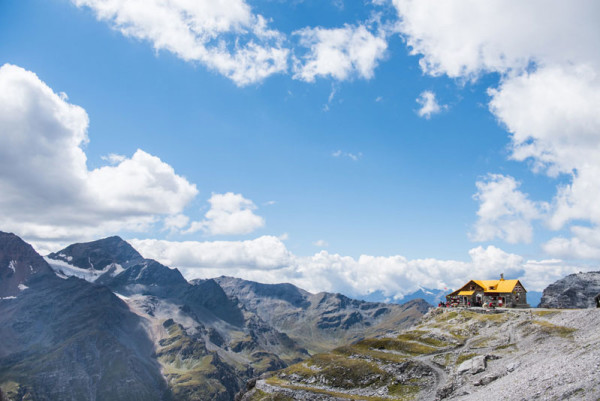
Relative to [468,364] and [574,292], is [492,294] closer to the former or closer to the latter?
[574,292]

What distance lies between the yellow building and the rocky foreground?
20.7m

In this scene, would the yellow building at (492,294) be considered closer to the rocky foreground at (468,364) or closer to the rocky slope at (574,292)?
the rocky foreground at (468,364)

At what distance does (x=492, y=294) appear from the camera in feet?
483

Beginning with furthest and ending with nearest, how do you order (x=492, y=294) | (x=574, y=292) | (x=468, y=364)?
(x=574, y=292)
(x=492, y=294)
(x=468, y=364)

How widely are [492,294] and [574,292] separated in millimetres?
63664

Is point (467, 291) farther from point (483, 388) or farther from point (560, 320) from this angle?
point (483, 388)

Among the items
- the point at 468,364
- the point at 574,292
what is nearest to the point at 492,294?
the point at 574,292

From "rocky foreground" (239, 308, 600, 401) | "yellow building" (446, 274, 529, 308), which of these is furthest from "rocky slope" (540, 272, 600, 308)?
"rocky foreground" (239, 308, 600, 401)

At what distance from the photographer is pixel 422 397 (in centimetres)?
7731

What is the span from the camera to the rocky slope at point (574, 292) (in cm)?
17425

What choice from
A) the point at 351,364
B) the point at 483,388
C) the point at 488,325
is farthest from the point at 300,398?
the point at 488,325

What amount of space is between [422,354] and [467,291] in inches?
2574

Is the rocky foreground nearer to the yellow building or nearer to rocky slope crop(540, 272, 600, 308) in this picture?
the yellow building

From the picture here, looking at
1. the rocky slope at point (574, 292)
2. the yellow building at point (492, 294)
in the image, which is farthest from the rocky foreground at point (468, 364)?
the rocky slope at point (574, 292)
